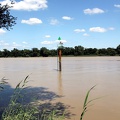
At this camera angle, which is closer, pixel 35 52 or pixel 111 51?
pixel 111 51

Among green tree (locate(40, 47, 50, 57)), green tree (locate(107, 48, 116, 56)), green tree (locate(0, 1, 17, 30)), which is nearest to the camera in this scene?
green tree (locate(0, 1, 17, 30))

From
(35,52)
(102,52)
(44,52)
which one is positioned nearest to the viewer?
(102,52)

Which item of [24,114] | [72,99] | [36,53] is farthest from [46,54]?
[24,114]

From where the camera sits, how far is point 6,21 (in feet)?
39.6

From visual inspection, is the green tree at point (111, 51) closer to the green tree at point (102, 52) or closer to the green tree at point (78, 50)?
the green tree at point (102, 52)

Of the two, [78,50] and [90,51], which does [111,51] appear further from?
[78,50]

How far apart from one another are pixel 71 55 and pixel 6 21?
79630mm

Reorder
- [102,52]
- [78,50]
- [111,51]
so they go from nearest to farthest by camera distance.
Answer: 1. [111,51]
2. [102,52]
3. [78,50]

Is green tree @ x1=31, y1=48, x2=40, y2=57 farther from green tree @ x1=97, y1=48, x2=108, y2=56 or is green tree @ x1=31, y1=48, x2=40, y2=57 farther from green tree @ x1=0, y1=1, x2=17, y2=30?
green tree @ x1=0, y1=1, x2=17, y2=30

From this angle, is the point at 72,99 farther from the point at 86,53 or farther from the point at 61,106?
the point at 86,53

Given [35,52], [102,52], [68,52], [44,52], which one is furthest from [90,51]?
[35,52]

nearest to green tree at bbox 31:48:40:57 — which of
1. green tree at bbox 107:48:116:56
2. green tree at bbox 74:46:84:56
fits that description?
green tree at bbox 74:46:84:56

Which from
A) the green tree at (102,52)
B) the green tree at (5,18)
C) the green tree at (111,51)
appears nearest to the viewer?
the green tree at (5,18)

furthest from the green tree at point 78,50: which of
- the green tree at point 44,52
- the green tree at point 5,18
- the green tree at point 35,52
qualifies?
the green tree at point 5,18
